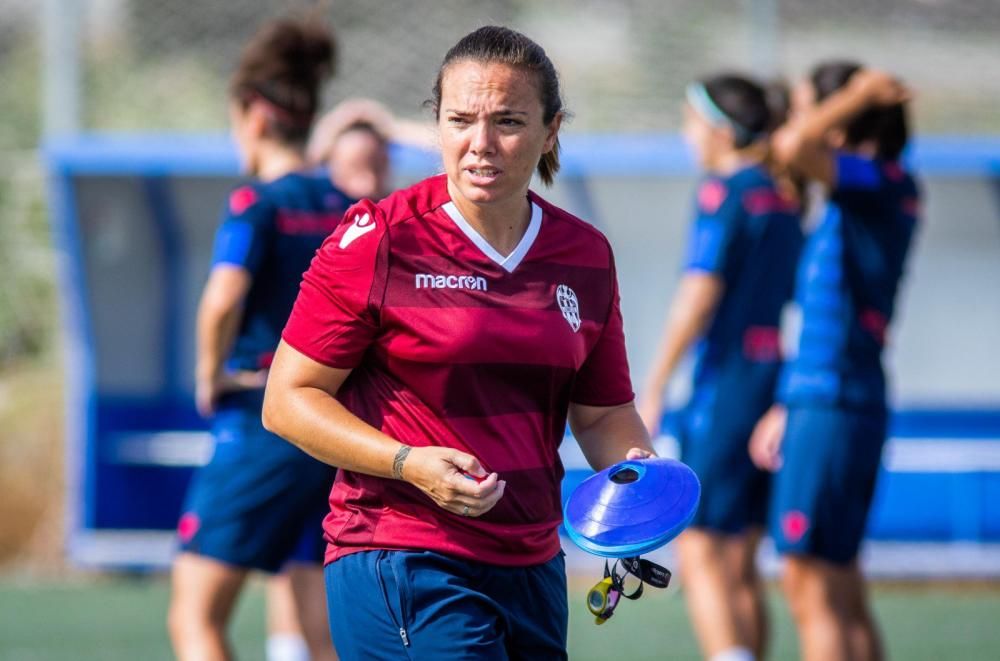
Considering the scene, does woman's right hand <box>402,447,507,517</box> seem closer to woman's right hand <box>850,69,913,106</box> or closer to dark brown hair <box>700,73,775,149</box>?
woman's right hand <box>850,69,913,106</box>

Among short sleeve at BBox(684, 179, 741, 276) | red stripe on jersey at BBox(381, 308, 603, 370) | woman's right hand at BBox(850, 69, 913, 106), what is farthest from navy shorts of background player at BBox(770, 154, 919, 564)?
red stripe on jersey at BBox(381, 308, 603, 370)

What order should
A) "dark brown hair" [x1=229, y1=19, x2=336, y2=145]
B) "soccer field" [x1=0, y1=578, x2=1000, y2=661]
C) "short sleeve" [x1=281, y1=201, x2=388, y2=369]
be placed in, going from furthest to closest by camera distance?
"soccer field" [x1=0, y1=578, x2=1000, y2=661]
"dark brown hair" [x1=229, y1=19, x2=336, y2=145]
"short sleeve" [x1=281, y1=201, x2=388, y2=369]

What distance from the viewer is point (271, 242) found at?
5.05m

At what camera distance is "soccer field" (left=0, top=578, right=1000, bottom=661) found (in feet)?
24.6

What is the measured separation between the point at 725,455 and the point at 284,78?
2321 mm

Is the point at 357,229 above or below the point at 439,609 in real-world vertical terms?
above

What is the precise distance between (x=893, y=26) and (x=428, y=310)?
28.0 feet

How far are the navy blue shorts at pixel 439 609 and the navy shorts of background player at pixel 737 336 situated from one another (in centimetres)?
290

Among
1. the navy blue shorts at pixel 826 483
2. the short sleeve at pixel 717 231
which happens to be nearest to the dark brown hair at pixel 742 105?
the short sleeve at pixel 717 231

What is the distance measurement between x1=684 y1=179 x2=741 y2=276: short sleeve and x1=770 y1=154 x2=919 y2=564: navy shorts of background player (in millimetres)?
607

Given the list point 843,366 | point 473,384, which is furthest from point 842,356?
point 473,384

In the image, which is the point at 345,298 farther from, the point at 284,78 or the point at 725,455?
the point at 725,455

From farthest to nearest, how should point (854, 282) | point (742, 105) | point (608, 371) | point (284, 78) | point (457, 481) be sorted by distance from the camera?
point (742, 105) < point (854, 282) < point (284, 78) < point (608, 371) < point (457, 481)

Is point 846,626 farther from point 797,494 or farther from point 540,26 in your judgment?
point 540,26
